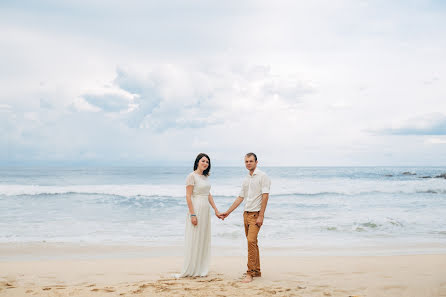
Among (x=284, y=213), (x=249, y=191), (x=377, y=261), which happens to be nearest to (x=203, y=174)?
(x=249, y=191)

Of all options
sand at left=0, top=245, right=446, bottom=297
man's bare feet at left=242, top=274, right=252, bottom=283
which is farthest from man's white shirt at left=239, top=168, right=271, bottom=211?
sand at left=0, top=245, right=446, bottom=297

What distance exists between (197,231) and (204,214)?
296 millimetres

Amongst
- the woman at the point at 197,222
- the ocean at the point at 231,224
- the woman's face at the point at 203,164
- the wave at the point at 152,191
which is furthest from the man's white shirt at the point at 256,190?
the wave at the point at 152,191

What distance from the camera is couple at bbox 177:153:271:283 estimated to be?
5.47 meters

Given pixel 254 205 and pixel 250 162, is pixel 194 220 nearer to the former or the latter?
pixel 254 205

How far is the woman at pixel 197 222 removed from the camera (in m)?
5.65

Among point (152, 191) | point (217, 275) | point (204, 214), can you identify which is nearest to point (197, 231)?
point (204, 214)

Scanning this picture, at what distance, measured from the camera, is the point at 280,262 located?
705 centimetres

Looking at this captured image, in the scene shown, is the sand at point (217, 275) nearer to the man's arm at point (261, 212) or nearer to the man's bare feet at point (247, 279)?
the man's bare feet at point (247, 279)

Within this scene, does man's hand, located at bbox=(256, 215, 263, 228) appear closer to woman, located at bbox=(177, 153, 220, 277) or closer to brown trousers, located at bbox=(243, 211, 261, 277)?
brown trousers, located at bbox=(243, 211, 261, 277)

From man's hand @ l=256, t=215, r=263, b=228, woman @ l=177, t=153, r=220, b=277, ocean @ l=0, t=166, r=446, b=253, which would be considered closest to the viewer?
man's hand @ l=256, t=215, r=263, b=228

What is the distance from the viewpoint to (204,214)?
224 inches

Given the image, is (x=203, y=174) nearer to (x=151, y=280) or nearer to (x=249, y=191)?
(x=249, y=191)

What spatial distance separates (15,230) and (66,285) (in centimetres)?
Answer: 697
